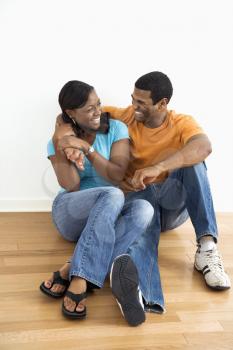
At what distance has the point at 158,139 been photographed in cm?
239

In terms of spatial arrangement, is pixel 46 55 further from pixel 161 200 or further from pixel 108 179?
pixel 161 200

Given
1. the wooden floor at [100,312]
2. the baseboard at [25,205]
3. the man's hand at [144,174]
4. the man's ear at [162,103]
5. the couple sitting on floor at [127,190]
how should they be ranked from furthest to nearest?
1. the baseboard at [25,205]
2. the man's ear at [162,103]
3. the man's hand at [144,174]
4. the couple sitting on floor at [127,190]
5. the wooden floor at [100,312]

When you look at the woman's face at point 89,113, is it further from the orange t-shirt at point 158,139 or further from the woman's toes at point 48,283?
the woman's toes at point 48,283

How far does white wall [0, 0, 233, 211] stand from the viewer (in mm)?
2566

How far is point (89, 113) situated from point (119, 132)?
0.60ft

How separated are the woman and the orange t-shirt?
9cm

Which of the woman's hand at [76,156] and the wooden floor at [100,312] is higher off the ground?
the woman's hand at [76,156]

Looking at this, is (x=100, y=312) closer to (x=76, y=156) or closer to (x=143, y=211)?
(x=143, y=211)

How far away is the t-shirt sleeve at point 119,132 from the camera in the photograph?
7.64ft

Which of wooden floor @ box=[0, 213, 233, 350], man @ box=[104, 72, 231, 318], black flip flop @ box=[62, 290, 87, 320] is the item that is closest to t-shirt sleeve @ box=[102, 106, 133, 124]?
Answer: man @ box=[104, 72, 231, 318]

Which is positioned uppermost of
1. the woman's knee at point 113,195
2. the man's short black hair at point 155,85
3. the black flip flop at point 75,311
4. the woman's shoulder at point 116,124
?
the man's short black hair at point 155,85

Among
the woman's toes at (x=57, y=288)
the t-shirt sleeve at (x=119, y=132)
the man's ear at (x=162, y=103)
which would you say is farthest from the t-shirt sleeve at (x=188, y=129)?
the woman's toes at (x=57, y=288)

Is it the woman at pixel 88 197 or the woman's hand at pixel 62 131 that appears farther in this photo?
the woman's hand at pixel 62 131

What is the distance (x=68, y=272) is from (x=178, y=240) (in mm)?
769
